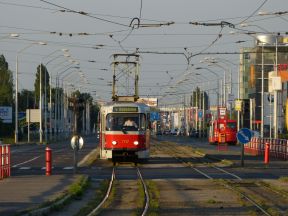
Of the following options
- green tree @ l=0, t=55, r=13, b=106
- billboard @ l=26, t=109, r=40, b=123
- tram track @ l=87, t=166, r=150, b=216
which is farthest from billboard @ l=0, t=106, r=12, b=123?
tram track @ l=87, t=166, r=150, b=216

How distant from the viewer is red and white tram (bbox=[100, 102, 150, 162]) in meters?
38.7

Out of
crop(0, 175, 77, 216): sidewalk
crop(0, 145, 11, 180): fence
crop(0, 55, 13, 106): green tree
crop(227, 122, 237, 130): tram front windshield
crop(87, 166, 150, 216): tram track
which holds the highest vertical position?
crop(0, 55, 13, 106): green tree

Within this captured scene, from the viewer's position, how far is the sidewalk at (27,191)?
17.5m

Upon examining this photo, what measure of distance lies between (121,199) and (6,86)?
308 feet

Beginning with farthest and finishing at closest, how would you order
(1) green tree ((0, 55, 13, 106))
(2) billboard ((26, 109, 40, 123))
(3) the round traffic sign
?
(1) green tree ((0, 55, 13, 106)) < (2) billboard ((26, 109, 40, 123)) < (3) the round traffic sign

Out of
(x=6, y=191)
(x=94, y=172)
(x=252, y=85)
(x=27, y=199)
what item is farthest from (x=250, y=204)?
(x=252, y=85)

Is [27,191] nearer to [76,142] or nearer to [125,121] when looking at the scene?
[76,142]

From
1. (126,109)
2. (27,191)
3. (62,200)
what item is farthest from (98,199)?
(126,109)

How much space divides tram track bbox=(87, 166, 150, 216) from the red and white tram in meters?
9.58

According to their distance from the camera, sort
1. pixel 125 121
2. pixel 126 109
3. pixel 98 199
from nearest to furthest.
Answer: pixel 98 199 < pixel 126 109 < pixel 125 121

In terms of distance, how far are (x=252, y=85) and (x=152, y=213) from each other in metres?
140

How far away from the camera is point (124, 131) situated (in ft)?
127

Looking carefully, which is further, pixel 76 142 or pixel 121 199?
pixel 76 142

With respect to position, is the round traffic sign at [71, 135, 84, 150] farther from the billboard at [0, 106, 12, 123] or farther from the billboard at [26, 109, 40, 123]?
the billboard at [26, 109, 40, 123]
